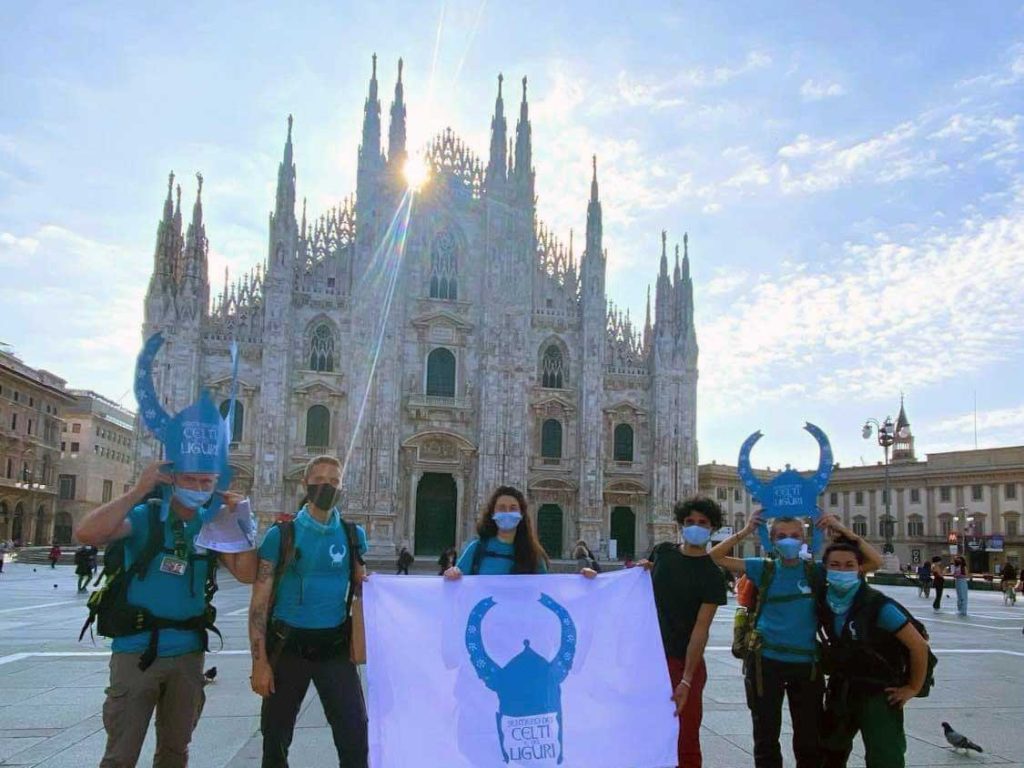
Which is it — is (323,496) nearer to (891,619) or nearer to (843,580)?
(843,580)

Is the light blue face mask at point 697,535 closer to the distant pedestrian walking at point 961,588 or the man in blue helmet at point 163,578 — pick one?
the man in blue helmet at point 163,578

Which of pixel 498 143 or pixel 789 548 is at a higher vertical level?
pixel 498 143

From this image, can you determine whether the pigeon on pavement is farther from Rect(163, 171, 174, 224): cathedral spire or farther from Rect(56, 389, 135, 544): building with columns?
Rect(56, 389, 135, 544): building with columns

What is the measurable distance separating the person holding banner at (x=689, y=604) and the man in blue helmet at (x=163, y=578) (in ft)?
8.64

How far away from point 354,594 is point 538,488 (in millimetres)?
32814

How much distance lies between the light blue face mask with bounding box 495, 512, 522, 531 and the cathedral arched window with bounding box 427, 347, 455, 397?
31675 mm

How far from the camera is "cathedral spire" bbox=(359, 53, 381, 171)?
37.0 m

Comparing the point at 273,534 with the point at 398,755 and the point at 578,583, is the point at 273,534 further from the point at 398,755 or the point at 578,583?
the point at 578,583

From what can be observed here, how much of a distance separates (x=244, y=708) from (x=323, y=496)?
3913 millimetres

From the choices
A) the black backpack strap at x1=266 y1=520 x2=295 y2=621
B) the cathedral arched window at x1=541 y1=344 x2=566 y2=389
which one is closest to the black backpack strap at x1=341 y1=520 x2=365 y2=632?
the black backpack strap at x1=266 y1=520 x2=295 y2=621

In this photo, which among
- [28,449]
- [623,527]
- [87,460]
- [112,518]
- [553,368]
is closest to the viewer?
[112,518]

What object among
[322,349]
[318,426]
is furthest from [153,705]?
[322,349]

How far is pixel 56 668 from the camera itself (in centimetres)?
952

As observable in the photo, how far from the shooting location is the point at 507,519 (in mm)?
5336
